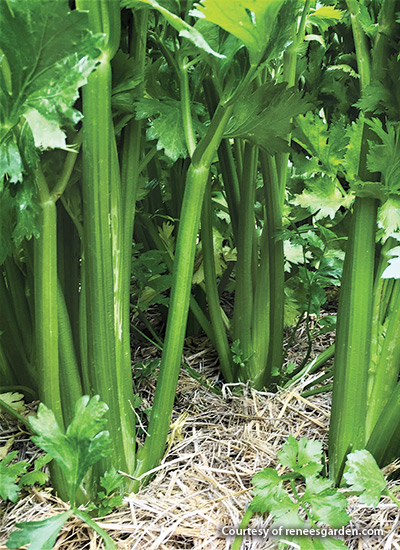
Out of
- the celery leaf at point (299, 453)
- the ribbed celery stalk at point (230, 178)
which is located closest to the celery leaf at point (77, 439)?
the celery leaf at point (299, 453)

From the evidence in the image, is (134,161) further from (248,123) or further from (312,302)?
(312,302)

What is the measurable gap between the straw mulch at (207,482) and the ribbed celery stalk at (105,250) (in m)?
0.10

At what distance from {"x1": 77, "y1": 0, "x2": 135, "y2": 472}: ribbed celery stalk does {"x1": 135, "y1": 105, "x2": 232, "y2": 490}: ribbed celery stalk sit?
0.05 m

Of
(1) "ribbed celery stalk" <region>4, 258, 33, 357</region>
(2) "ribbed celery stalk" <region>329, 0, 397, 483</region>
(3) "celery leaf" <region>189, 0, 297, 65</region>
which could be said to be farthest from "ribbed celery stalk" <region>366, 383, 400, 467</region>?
(1) "ribbed celery stalk" <region>4, 258, 33, 357</region>

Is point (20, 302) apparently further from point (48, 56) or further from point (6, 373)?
point (48, 56)

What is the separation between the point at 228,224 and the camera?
4.94ft

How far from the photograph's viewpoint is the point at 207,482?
93 cm

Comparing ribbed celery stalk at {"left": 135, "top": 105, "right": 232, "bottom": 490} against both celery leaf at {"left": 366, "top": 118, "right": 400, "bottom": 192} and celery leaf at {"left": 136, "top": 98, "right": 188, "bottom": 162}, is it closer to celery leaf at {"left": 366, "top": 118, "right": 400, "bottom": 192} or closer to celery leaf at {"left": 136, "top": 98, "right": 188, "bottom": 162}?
celery leaf at {"left": 136, "top": 98, "right": 188, "bottom": 162}

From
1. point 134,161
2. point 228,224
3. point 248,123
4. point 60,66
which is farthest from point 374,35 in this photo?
point 228,224

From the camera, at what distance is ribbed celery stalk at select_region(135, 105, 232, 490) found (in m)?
0.81

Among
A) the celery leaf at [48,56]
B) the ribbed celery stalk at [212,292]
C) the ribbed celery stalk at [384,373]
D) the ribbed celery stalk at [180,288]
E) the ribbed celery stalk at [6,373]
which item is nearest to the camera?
the celery leaf at [48,56]

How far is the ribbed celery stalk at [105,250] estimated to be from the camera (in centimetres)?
74

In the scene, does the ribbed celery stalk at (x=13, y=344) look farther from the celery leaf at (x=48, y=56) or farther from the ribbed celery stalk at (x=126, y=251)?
the celery leaf at (x=48, y=56)

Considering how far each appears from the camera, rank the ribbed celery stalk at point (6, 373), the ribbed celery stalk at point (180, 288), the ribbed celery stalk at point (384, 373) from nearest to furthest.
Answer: the ribbed celery stalk at point (180, 288)
the ribbed celery stalk at point (384, 373)
the ribbed celery stalk at point (6, 373)
